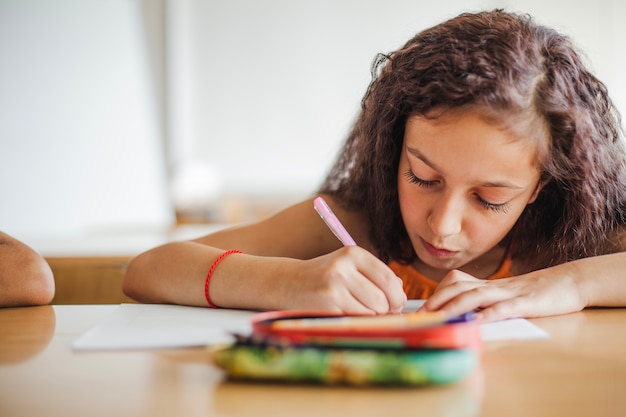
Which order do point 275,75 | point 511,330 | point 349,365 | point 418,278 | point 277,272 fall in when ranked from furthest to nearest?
point 275,75 → point 418,278 → point 277,272 → point 511,330 → point 349,365

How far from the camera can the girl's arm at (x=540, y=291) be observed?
77 centimetres

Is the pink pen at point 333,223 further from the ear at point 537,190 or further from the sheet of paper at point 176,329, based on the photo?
Answer: the ear at point 537,190

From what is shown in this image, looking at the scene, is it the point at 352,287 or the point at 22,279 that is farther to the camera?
the point at 22,279

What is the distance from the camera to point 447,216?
0.90 metres

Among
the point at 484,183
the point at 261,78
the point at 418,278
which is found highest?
the point at 261,78

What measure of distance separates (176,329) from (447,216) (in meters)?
0.38

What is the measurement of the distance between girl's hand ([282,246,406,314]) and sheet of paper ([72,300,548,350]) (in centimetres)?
8

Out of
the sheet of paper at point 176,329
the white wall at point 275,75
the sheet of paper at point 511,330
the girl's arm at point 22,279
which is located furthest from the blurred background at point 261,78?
the sheet of paper at point 511,330

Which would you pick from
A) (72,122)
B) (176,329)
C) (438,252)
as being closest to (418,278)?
(438,252)

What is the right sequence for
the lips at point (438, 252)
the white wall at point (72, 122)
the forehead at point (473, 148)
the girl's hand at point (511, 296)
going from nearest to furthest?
the girl's hand at point (511, 296) < the forehead at point (473, 148) < the lips at point (438, 252) < the white wall at point (72, 122)

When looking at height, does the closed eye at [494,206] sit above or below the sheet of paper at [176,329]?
above

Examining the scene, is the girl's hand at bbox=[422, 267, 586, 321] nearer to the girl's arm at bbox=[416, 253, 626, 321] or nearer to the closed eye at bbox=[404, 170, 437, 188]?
the girl's arm at bbox=[416, 253, 626, 321]

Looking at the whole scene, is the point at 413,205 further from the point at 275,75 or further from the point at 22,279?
the point at 275,75

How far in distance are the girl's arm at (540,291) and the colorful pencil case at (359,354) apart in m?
0.26
